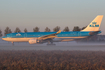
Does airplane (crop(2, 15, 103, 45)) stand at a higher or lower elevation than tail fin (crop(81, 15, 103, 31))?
lower

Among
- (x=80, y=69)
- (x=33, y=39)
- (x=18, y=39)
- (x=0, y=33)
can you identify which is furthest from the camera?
(x=0, y=33)

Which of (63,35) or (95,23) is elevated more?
(95,23)

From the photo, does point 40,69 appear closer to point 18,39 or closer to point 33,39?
point 33,39

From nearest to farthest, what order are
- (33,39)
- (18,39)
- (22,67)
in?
1. (22,67)
2. (33,39)
3. (18,39)

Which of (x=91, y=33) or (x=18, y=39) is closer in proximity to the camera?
(x=91, y=33)

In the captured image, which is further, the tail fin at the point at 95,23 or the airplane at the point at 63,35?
the tail fin at the point at 95,23

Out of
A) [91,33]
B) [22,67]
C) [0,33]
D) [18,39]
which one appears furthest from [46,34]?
[0,33]

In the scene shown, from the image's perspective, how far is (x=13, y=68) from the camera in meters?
7.30

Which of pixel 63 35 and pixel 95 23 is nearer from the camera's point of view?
pixel 63 35

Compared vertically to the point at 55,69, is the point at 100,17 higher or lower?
higher

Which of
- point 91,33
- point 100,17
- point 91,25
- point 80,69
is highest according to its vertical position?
point 100,17

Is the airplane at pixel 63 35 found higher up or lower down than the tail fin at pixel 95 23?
lower down

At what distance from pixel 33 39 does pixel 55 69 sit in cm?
1862

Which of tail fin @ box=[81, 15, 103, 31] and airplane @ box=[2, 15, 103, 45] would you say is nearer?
airplane @ box=[2, 15, 103, 45]
